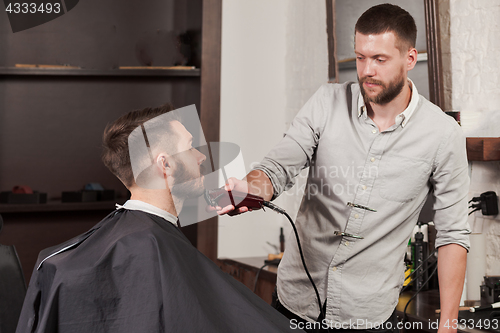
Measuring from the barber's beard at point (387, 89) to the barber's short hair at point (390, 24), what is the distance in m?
0.10

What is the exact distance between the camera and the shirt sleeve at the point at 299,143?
5.05 feet

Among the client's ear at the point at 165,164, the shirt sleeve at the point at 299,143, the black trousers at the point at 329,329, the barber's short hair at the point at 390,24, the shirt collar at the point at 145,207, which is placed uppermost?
the barber's short hair at the point at 390,24

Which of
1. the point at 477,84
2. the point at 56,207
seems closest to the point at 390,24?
the point at 477,84

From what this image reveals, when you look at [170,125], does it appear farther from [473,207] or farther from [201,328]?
[473,207]

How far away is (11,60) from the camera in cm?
296

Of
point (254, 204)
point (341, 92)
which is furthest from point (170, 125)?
point (341, 92)

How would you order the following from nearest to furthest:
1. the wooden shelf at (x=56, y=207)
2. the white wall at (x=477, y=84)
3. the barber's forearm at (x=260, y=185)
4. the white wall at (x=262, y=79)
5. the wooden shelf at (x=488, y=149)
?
the barber's forearm at (x=260, y=185) → the wooden shelf at (x=488, y=149) → the white wall at (x=477, y=84) → the wooden shelf at (x=56, y=207) → the white wall at (x=262, y=79)

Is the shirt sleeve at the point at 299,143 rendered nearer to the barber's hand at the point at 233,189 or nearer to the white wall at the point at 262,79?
the barber's hand at the point at 233,189

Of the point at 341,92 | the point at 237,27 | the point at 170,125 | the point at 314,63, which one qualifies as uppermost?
the point at 237,27

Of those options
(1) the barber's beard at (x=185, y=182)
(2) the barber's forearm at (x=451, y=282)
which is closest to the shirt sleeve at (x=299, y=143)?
(1) the barber's beard at (x=185, y=182)

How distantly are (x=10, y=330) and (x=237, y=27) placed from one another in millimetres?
2133

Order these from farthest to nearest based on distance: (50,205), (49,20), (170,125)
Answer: (49,20)
(50,205)
(170,125)

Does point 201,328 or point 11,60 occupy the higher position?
point 11,60

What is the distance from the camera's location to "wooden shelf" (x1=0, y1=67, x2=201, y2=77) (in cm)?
280
